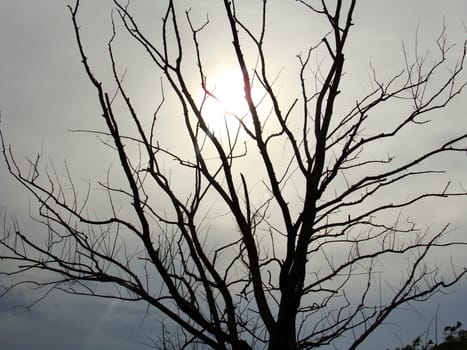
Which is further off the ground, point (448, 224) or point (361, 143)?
point (361, 143)

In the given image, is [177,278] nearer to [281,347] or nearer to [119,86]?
[281,347]

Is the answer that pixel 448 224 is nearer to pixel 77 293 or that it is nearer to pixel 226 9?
pixel 226 9

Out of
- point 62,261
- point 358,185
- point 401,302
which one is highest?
point 358,185

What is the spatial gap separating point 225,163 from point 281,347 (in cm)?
99

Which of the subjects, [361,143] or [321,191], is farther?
[361,143]

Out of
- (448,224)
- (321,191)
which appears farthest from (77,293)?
(448,224)

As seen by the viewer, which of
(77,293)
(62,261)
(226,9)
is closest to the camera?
(226,9)

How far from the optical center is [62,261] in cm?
288

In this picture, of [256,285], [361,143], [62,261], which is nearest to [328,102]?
[361,143]

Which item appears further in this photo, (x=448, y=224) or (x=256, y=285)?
(x=448, y=224)

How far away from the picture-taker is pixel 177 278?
303 centimetres

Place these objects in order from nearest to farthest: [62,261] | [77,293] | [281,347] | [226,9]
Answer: [281,347], [226,9], [62,261], [77,293]

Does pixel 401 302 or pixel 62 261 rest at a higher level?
pixel 62 261

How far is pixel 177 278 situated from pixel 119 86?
3.72ft
